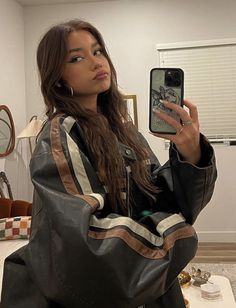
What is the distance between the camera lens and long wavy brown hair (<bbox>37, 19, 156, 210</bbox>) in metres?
0.65

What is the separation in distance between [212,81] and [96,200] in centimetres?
323

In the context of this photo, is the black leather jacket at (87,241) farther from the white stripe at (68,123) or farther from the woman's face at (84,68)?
the woman's face at (84,68)

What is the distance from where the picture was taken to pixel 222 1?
11.3 ft

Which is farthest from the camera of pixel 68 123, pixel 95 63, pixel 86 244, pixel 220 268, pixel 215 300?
pixel 220 268

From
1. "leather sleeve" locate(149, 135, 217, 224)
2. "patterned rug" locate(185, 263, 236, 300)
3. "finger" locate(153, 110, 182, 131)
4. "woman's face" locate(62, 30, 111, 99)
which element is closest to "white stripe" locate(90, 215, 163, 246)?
"leather sleeve" locate(149, 135, 217, 224)

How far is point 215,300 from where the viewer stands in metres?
1.55

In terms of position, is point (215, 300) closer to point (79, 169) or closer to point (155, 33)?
point (79, 169)

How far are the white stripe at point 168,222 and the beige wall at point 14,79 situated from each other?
2876 mm

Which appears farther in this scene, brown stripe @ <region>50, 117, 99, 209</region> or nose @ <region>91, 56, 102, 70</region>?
nose @ <region>91, 56, 102, 70</region>

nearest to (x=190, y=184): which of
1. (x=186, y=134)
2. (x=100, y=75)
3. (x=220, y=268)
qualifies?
(x=186, y=134)

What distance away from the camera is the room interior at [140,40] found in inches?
137

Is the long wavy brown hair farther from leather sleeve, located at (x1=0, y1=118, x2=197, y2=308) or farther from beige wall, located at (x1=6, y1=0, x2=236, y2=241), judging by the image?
beige wall, located at (x1=6, y1=0, x2=236, y2=241)

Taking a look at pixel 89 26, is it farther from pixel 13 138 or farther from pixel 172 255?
pixel 13 138

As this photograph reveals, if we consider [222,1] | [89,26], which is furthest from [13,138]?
[89,26]
